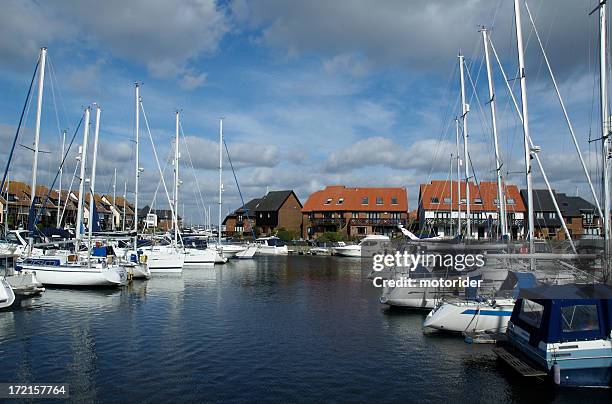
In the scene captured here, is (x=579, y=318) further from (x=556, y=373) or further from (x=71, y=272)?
(x=71, y=272)

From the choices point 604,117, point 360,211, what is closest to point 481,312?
point 604,117

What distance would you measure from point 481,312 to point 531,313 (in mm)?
4458

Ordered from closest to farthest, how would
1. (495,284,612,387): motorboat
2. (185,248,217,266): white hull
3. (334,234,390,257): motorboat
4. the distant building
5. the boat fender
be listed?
the boat fender
(495,284,612,387): motorboat
(185,248,217,266): white hull
(334,234,390,257): motorboat
the distant building

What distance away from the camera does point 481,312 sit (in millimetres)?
21344

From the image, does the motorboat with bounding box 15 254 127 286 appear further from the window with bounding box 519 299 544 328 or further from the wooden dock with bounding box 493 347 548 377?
the window with bounding box 519 299 544 328

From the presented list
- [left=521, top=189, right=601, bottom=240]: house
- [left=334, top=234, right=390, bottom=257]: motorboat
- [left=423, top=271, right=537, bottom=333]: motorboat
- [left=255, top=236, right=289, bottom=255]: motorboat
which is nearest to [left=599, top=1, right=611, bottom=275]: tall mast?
[left=423, top=271, right=537, bottom=333]: motorboat

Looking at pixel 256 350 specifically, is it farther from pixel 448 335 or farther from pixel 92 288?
pixel 92 288

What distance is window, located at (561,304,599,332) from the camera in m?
15.4

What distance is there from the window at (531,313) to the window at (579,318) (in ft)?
2.39

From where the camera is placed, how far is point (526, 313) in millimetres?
17297

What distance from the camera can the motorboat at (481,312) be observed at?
2117cm

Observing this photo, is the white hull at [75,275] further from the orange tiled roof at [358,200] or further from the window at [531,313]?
the orange tiled roof at [358,200]

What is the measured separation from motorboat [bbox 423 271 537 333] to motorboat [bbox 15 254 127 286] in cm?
2332

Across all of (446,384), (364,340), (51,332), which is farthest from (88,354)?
(446,384)
